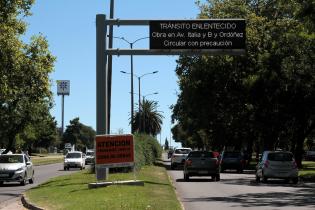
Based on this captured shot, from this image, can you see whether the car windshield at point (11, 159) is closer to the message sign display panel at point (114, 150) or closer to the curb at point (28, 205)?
the message sign display panel at point (114, 150)

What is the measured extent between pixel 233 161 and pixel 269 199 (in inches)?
969

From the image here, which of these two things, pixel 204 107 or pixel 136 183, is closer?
pixel 136 183

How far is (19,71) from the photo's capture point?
36281mm

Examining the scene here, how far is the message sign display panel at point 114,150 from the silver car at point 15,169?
318 inches

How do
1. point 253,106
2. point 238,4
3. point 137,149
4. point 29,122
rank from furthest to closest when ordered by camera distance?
point 29,122, point 238,4, point 253,106, point 137,149

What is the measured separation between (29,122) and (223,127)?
19.8 m

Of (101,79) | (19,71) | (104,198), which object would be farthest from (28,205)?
(19,71)

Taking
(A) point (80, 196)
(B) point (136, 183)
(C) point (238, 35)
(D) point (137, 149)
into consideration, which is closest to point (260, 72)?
(D) point (137, 149)

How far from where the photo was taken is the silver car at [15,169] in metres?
28.9

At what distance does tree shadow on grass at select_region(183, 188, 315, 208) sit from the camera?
18.3 metres

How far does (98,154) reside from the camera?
2244cm

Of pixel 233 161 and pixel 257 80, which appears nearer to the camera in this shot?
pixel 233 161

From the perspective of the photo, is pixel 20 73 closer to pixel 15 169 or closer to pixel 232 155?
pixel 15 169

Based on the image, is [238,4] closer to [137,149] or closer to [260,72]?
[260,72]
